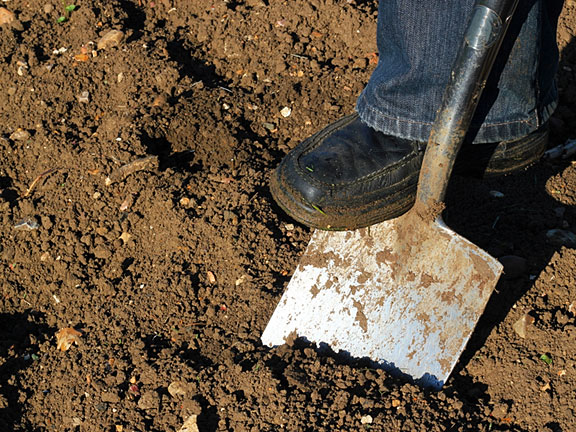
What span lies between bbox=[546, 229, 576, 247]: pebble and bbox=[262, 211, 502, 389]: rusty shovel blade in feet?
1.96

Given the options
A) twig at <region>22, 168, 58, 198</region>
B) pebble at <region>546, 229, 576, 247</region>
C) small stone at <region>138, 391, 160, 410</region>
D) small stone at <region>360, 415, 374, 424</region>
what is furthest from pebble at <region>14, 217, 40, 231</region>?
pebble at <region>546, 229, 576, 247</region>

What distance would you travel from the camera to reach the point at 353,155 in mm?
2328

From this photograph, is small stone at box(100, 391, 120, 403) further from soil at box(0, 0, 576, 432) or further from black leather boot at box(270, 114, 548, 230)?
black leather boot at box(270, 114, 548, 230)

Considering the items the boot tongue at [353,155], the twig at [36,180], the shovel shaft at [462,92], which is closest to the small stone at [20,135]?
the twig at [36,180]

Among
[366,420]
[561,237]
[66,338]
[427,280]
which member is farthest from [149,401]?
[561,237]

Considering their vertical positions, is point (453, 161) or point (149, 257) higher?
point (453, 161)

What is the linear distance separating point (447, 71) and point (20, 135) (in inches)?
84.5

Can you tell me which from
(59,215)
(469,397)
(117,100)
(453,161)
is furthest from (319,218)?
(117,100)

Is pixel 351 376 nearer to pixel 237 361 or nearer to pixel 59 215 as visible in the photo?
pixel 237 361

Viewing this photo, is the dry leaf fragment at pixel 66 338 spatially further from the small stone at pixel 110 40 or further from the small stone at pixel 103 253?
the small stone at pixel 110 40

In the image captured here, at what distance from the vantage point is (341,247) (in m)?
2.46

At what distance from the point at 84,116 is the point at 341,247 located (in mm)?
1631

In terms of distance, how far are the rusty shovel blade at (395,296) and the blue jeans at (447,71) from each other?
36 cm

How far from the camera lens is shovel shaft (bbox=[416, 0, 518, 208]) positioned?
192 cm
